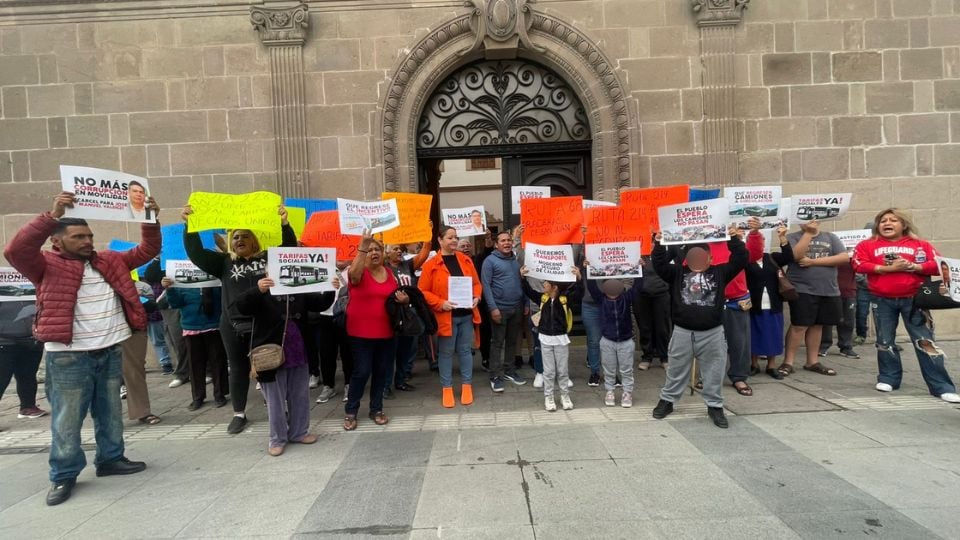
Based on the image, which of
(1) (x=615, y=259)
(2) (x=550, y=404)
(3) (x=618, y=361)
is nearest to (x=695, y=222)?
(1) (x=615, y=259)

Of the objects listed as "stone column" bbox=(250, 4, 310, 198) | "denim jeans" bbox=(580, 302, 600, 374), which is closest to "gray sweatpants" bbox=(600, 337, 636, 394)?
"denim jeans" bbox=(580, 302, 600, 374)

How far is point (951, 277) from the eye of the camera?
4.89m

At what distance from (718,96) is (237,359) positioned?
785cm

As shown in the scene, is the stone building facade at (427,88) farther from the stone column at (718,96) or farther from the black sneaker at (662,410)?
the black sneaker at (662,410)

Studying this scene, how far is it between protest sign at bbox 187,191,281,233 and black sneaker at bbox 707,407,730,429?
4.36 metres

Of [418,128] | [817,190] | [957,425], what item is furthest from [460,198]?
[957,425]

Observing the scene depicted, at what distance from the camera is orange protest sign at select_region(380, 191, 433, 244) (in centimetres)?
579

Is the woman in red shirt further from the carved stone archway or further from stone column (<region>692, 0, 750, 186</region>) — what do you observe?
stone column (<region>692, 0, 750, 186</region>)

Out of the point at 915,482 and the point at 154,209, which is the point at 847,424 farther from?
the point at 154,209

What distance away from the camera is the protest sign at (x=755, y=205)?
5414 mm

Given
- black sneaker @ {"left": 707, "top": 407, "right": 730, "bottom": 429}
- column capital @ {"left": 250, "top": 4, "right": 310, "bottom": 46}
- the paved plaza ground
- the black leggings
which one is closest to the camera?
the paved plaza ground

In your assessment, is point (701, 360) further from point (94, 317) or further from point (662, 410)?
point (94, 317)

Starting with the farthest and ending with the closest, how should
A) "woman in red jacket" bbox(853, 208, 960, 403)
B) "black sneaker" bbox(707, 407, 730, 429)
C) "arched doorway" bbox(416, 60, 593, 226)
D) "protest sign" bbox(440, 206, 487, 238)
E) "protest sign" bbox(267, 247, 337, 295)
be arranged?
"arched doorway" bbox(416, 60, 593, 226), "protest sign" bbox(440, 206, 487, 238), "woman in red jacket" bbox(853, 208, 960, 403), "black sneaker" bbox(707, 407, 730, 429), "protest sign" bbox(267, 247, 337, 295)

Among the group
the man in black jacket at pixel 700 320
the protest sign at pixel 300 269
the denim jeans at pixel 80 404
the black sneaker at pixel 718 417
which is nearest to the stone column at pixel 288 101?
the protest sign at pixel 300 269
